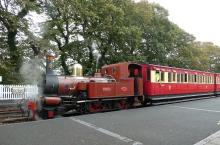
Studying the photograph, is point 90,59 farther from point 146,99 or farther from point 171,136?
point 171,136

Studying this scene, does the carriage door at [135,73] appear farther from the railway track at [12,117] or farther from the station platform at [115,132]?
A: the railway track at [12,117]

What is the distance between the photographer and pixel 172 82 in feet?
83.4

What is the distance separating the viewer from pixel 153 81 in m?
22.4

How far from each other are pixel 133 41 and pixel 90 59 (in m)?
5.32

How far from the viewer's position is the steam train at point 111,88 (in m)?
15.8

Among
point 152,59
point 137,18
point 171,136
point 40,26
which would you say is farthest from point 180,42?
point 171,136

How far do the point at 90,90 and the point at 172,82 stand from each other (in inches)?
387

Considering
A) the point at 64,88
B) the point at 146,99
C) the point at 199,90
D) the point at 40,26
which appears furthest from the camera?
the point at 199,90

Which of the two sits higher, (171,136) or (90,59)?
(90,59)

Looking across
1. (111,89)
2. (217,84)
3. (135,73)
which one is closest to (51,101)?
(111,89)

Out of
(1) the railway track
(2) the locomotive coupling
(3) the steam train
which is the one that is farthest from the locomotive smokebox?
(1) the railway track

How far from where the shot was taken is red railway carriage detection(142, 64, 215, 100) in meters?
22.2

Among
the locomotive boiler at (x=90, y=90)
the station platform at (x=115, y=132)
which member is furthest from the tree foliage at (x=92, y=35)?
the station platform at (x=115, y=132)

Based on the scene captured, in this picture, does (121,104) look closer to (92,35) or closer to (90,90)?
(90,90)
